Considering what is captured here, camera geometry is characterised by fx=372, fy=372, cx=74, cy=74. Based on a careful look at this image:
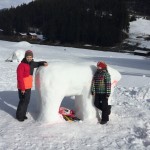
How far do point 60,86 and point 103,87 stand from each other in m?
1.10

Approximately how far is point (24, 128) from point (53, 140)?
1.09 m

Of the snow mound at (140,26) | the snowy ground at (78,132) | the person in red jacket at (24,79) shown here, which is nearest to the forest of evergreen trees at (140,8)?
the snow mound at (140,26)

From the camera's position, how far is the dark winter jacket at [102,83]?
9.28m

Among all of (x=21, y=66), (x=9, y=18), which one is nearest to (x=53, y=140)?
(x=21, y=66)

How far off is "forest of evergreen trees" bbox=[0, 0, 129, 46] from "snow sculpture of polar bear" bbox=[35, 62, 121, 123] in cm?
7315

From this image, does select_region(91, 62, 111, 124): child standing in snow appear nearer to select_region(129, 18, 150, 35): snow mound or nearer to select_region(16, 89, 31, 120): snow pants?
select_region(16, 89, 31, 120): snow pants

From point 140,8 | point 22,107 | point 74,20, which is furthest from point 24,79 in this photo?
point 140,8

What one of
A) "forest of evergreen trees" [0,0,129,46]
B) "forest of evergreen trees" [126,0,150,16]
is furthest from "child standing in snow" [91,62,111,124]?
"forest of evergreen trees" [126,0,150,16]

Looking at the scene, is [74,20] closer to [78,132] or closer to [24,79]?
[24,79]

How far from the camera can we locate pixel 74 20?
92.4 meters

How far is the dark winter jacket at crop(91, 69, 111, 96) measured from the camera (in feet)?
30.5

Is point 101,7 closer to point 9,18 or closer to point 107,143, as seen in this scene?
point 9,18

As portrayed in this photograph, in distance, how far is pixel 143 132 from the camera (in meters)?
8.45

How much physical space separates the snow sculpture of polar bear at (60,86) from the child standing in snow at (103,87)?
155mm
